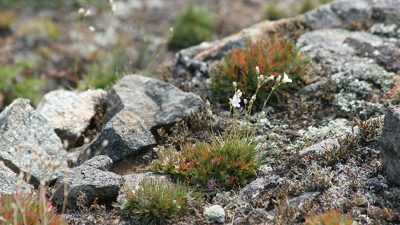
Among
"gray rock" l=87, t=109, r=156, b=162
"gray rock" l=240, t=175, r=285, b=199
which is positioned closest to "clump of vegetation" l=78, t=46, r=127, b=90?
"gray rock" l=87, t=109, r=156, b=162

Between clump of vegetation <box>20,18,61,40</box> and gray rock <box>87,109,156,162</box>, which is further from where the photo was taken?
clump of vegetation <box>20,18,61,40</box>

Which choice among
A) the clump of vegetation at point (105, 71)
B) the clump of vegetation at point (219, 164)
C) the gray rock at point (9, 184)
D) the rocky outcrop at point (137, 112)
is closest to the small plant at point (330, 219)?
the clump of vegetation at point (219, 164)

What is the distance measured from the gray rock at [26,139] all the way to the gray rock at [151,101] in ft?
3.25

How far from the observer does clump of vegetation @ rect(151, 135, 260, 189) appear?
668cm

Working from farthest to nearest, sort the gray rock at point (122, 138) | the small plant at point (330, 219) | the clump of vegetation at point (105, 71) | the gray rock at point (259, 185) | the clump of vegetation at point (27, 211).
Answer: the clump of vegetation at point (105, 71)
the gray rock at point (122, 138)
the gray rock at point (259, 185)
the clump of vegetation at point (27, 211)
the small plant at point (330, 219)

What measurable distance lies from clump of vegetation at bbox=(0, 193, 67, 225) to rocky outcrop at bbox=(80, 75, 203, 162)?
4.07ft

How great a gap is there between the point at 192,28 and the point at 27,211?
349 inches

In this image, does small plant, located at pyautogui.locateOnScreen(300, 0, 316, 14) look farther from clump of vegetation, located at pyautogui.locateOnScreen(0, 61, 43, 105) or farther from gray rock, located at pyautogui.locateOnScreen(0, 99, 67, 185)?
gray rock, located at pyautogui.locateOnScreen(0, 99, 67, 185)

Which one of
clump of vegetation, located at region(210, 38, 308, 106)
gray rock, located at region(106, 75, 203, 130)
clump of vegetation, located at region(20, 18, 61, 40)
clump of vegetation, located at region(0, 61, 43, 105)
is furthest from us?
clump of vegetation, located at region(20, 18, 61, 40)

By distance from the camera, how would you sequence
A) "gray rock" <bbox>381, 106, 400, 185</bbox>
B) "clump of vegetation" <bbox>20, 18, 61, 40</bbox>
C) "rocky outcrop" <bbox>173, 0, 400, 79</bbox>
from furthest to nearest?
"clump of vegetation" <bbox>20, 18, 61, 40</bbox>
"rocky outcrop" <bbox>173, 0, 400, 79</bbox>
"gray rock" <bbox>381, 106, 400, 185</bbox>

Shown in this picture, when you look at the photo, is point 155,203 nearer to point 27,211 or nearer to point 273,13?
point 27,211

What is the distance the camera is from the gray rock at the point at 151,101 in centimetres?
812

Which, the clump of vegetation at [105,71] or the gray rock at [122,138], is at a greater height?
the clump of vegetation at [105,71]

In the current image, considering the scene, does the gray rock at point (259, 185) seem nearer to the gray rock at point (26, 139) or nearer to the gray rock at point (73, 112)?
the gray rock at point (26, 139)
